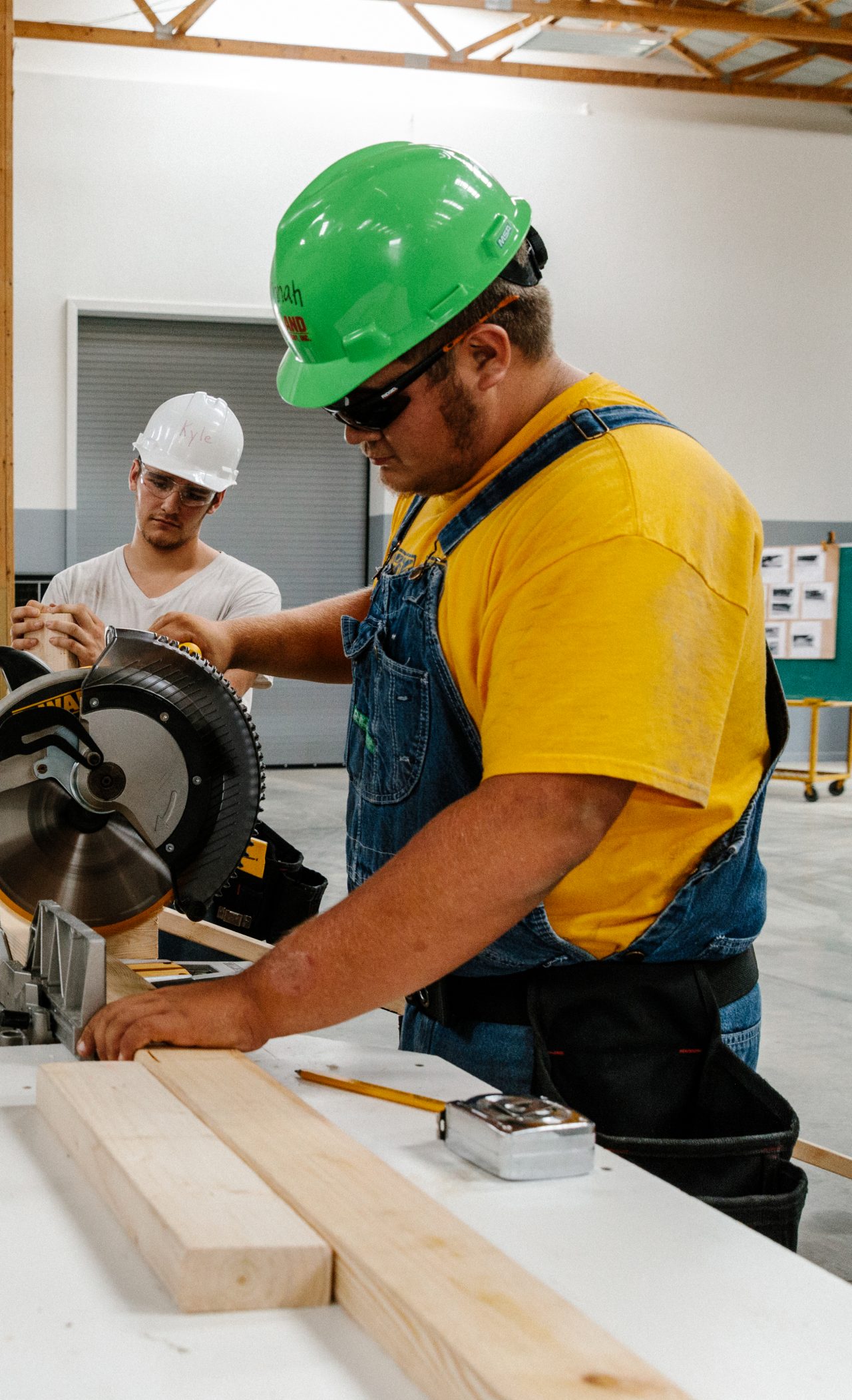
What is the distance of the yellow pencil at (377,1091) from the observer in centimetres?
114

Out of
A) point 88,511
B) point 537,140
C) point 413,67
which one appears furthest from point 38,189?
point 537,140

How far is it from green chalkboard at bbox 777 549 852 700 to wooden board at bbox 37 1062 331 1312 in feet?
25.9

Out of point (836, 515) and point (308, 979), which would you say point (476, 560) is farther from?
point (836, 515)

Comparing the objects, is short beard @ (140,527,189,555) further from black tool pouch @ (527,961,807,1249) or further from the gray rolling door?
the gray rolling door

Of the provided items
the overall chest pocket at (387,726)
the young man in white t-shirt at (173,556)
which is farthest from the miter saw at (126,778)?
the young man in white t-shirt at (173,556)

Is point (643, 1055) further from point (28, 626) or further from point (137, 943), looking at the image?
point (28, 626)

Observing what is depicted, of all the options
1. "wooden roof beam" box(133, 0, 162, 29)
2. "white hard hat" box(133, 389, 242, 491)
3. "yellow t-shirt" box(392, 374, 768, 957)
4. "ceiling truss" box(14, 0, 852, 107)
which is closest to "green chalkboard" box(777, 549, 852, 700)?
"ceiling truss" box(14, 0, 852, 107)

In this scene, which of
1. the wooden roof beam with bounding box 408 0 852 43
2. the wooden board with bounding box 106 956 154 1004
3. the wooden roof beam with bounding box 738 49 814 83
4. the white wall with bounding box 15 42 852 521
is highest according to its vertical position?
the wooden roof beam with bounding box 738 49 814 83

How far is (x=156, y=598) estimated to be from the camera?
125 inches

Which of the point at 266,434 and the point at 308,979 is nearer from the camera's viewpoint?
the point at 308,979

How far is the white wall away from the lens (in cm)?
813

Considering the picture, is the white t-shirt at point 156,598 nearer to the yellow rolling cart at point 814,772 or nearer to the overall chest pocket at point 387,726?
the overall chest pocket at point 387,726

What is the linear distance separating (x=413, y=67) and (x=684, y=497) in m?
8.47

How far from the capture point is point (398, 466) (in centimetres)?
133
